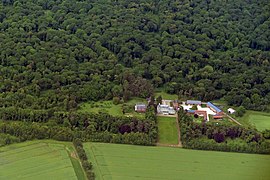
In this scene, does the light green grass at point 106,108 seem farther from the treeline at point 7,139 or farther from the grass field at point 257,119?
the grass field at point 257,119

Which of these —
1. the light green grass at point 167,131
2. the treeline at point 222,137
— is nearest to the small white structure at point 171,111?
the light green grass at point 167,131

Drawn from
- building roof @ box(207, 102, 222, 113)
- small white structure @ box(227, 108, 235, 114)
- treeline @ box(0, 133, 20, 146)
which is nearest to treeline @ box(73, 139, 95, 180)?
treeline @ box(0, 133, 20, 146)

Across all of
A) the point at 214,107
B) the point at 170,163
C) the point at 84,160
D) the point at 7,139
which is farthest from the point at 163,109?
the point at 7,139

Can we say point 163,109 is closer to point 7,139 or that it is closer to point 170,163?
point 170,163

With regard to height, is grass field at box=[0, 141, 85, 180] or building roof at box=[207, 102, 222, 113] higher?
building roof at box=[207, 102, 222, 113]

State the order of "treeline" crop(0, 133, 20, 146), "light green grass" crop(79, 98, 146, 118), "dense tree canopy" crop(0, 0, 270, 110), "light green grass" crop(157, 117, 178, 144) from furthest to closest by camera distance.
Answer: "dense tree canopy" crop(0, 0, 270, 110)
"light green grass" crop(79, 98, 146, 118)
"light green grass" crop(157, 117, 178, 144)
"treeline" crop(0, 133, 20, 146)

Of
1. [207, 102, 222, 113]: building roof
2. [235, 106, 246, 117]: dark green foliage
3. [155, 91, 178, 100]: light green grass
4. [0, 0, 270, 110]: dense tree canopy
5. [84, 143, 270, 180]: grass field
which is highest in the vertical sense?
[0, 0, 270, 110]: dense tree canopy

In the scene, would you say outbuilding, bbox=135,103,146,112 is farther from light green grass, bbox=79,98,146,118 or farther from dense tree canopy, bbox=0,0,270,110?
dense tree canopy, bbox=0,0,270,110

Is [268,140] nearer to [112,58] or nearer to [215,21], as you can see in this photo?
[112,58]
